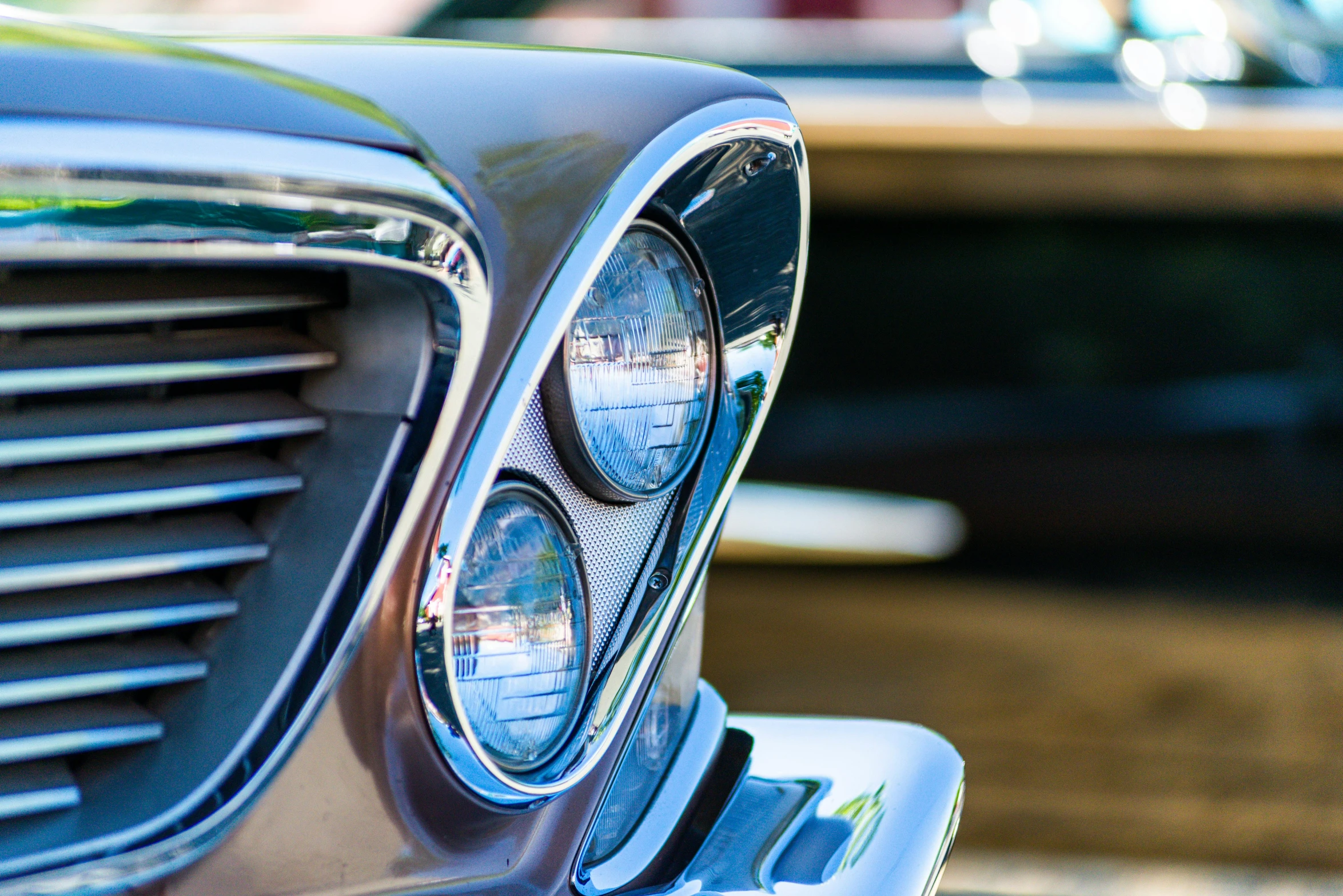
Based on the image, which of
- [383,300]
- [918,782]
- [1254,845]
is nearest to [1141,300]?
[1254,845]

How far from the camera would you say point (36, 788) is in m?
0.86

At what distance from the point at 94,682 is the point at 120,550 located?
0.08 m

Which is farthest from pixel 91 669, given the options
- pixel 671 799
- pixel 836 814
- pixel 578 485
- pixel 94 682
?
pixel 836 814

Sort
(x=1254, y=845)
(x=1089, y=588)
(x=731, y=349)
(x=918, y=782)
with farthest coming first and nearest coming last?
(x=1089, y=588), (x=1254, y=845), (x=918, y=782), (x=731, y=349)

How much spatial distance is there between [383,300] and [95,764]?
356 mm

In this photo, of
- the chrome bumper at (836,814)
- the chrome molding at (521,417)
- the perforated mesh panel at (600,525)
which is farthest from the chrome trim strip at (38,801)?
the chrome bumper at (836,814)

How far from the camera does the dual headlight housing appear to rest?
3.11ft

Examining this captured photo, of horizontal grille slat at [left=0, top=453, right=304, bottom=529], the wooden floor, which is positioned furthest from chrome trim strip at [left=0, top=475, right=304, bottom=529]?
the wooden floor

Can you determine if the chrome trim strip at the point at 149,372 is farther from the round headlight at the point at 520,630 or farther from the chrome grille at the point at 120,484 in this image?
the round headlight at the point at 520,630

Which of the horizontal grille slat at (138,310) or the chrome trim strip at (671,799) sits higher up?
the horizontal grille slat at (138,310)

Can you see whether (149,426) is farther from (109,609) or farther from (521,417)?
(521,417)

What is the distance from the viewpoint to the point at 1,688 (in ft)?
2.69

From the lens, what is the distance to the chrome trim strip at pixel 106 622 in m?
0.83

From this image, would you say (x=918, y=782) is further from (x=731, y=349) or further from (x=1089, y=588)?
(x=1089, y=588)
